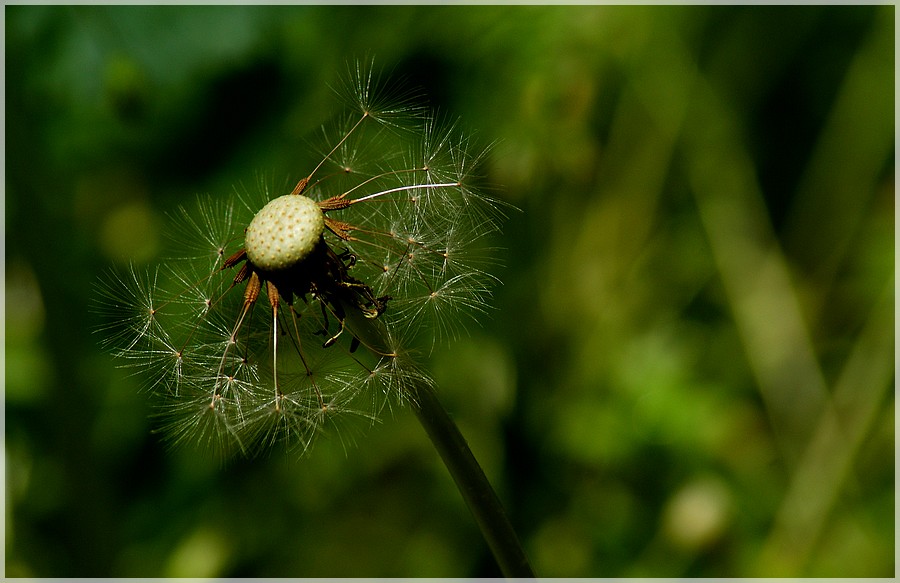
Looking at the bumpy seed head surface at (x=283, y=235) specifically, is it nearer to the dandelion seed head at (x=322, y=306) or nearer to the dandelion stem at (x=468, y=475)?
the dandelion seed head at (x=322, y=306)

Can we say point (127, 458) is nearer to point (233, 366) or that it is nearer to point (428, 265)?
point (233, 366)

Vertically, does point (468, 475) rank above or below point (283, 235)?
below

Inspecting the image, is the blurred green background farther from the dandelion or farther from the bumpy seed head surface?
the bumpy seed head surface

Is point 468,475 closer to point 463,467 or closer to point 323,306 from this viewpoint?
point 463,467

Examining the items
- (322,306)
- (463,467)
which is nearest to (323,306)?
(322,306)

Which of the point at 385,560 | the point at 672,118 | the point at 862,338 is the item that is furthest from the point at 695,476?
the point at 672,118

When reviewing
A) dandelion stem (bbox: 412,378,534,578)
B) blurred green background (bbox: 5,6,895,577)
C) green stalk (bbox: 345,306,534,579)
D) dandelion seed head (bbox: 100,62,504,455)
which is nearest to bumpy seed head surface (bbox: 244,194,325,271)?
dandelion seed head (bbox: 100,62,504,455)
